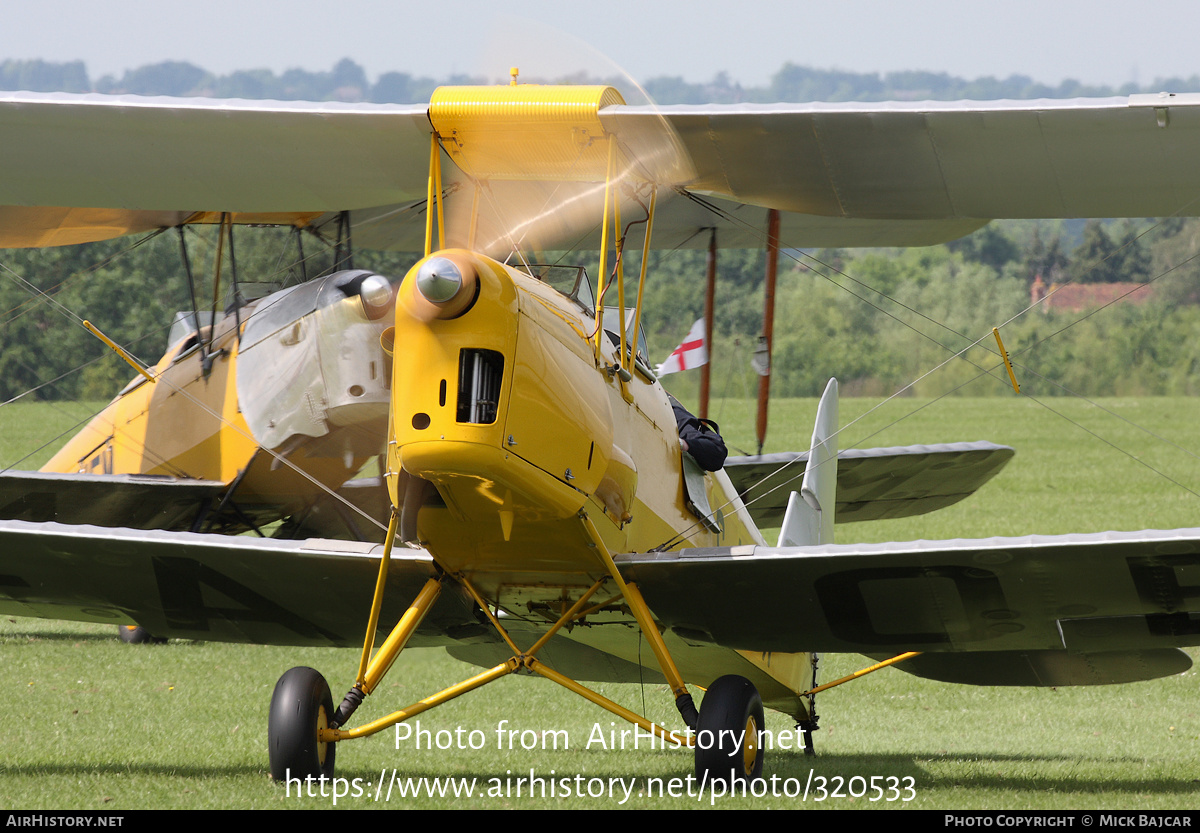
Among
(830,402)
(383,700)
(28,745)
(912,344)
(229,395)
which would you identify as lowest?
(912,344)

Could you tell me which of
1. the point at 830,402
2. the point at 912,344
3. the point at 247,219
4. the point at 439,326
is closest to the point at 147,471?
the point at 247,219

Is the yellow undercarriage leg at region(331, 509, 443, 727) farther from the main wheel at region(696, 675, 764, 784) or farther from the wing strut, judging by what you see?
the wing strut

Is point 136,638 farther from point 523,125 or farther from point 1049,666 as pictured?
point 1049,666

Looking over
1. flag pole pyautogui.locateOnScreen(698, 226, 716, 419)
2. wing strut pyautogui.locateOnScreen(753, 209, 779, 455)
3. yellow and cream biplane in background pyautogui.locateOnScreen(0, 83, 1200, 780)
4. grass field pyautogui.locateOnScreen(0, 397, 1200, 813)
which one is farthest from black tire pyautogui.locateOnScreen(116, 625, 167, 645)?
wing strut pyautogui.locateOnScreen(753, 209, 779, 455)

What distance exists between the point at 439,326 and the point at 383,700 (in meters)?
5.74

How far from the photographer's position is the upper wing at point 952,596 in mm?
5387

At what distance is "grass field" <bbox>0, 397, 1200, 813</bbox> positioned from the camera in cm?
547

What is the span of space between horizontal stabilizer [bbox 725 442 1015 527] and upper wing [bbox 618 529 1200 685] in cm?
386

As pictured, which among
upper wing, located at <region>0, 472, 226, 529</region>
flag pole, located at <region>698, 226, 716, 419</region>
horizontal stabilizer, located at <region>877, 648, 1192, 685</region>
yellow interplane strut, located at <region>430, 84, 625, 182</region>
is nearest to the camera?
yellow interplane strut, located at <region>430, 84, 625, 182</region>

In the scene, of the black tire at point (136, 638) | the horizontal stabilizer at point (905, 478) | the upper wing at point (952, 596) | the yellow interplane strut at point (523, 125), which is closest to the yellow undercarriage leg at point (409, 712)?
the upper wing at point (952, 596)

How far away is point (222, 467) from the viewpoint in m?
10.2

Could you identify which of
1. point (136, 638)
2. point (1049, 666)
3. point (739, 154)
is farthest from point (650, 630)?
point (136, 638)

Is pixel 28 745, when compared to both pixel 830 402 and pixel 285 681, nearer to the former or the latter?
pixel 285 681

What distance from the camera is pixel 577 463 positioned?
5.21 m
